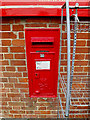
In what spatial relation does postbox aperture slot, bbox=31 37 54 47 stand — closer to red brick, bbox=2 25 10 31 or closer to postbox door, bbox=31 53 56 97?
postbox door, bbox=31 53 56 97

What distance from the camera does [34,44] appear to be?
159 centimetres

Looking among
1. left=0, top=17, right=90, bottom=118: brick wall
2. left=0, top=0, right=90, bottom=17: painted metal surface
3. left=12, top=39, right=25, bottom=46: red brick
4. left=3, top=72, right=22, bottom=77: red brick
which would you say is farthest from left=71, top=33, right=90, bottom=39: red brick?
left=3, top=72, right=22, bottom=77: red brick

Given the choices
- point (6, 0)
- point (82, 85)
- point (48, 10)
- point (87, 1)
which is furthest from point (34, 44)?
point (82, 85)

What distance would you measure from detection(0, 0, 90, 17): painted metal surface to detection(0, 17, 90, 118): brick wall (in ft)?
0.30

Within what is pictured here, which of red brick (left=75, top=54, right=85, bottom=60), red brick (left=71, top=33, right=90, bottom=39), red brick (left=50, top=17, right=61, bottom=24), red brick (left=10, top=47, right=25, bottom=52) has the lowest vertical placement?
red brick (left=75, top=54, right=85, bottom=60)

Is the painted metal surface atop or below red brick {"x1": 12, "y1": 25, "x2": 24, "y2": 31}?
atop

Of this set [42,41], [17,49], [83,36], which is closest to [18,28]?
[17,49]

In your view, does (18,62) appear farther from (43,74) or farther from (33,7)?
(33,7)

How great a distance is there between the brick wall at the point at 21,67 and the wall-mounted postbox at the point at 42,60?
0.12 metres

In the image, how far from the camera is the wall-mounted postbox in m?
1.59

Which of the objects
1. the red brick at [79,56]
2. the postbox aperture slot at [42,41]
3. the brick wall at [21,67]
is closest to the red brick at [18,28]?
the brick wall at [21,67]

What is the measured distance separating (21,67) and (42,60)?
0.38 m

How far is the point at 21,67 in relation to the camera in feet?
5.91

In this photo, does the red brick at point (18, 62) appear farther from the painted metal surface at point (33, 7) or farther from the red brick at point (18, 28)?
the painted metal surface at point (33, 7)
